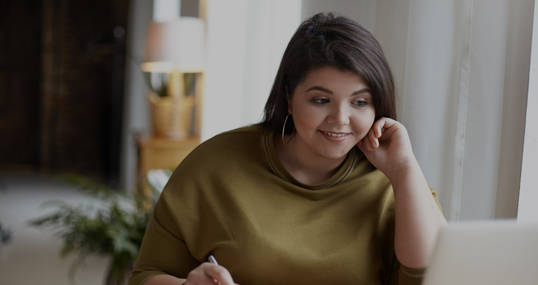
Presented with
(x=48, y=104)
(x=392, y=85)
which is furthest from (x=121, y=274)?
(x=48, y=104)

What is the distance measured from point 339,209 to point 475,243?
57 cm

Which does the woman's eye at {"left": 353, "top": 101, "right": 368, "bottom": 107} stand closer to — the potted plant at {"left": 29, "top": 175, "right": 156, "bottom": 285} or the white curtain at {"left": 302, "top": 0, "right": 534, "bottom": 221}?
the white curtain at {"left": 302, "top": 0, "right": 534, "bottom": 221}

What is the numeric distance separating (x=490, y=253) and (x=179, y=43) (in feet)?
9.28

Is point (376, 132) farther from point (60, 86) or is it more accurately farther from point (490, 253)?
point (60, 86)

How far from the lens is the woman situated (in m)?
1.14

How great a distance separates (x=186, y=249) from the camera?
124cm

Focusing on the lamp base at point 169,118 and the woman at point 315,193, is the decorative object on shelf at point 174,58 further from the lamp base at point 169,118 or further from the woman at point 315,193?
the woman at point 315,193

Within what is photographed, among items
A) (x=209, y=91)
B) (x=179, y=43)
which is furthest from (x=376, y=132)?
(x=179, y=43)

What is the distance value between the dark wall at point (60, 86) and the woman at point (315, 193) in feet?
18.3

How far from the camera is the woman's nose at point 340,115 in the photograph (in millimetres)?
1130

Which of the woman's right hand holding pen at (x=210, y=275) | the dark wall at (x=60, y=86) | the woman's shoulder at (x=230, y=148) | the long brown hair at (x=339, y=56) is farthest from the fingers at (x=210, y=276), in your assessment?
the dark wall at (x=60, y=86)

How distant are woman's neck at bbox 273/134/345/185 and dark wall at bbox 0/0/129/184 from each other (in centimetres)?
558

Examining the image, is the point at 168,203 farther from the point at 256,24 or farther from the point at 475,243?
the point at 256,24

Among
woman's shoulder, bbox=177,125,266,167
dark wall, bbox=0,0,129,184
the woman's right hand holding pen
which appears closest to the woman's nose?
woman's shoulder, bbox=177,125,266,167
